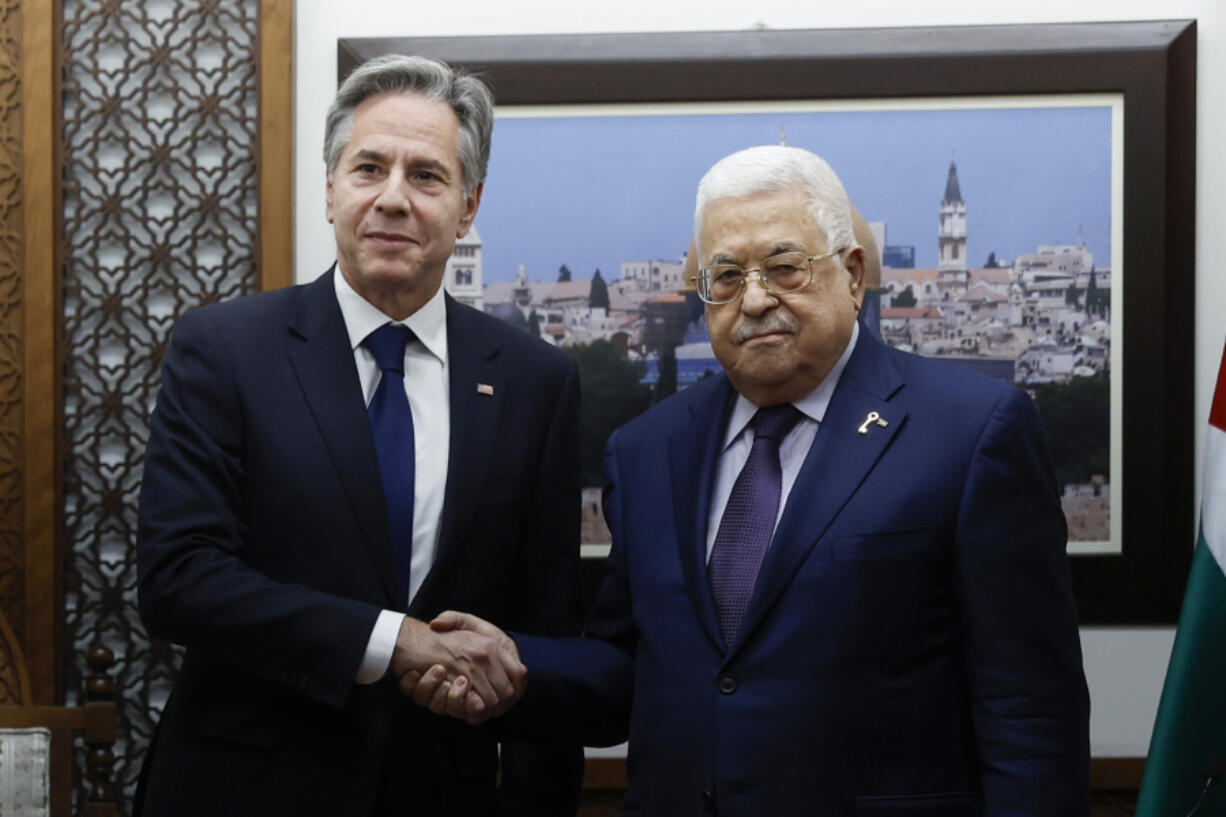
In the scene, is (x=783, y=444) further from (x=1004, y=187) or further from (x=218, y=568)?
(x=1004, y=187)

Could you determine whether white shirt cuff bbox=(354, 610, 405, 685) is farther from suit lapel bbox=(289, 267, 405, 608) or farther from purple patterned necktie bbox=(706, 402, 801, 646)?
purple patterned necktie bbox=(706, 402, 801, 646)

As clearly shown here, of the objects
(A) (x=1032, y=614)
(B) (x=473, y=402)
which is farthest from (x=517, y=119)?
(A) (x=1032, y=614)

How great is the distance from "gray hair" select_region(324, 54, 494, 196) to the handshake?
0.71 m

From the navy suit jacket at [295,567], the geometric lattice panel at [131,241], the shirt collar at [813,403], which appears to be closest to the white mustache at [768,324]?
the shirt collar at [813,403]

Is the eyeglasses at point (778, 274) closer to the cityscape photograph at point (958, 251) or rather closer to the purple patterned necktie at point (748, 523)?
the purple patterned necktie at point (748, 523)

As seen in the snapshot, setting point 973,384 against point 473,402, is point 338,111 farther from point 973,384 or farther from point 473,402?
point 973,384

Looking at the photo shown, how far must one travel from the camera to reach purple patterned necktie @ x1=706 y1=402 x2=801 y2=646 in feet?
5.65

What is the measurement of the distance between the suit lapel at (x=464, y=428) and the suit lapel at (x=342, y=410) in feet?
0.27

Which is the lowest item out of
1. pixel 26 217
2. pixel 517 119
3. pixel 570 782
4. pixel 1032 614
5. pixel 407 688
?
pixel 570 782

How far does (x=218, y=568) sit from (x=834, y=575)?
85 cm

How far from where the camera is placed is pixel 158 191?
9.67 feet

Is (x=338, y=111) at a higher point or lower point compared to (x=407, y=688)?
higher

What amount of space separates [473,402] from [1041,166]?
5.05 feet

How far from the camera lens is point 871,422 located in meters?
1.73
